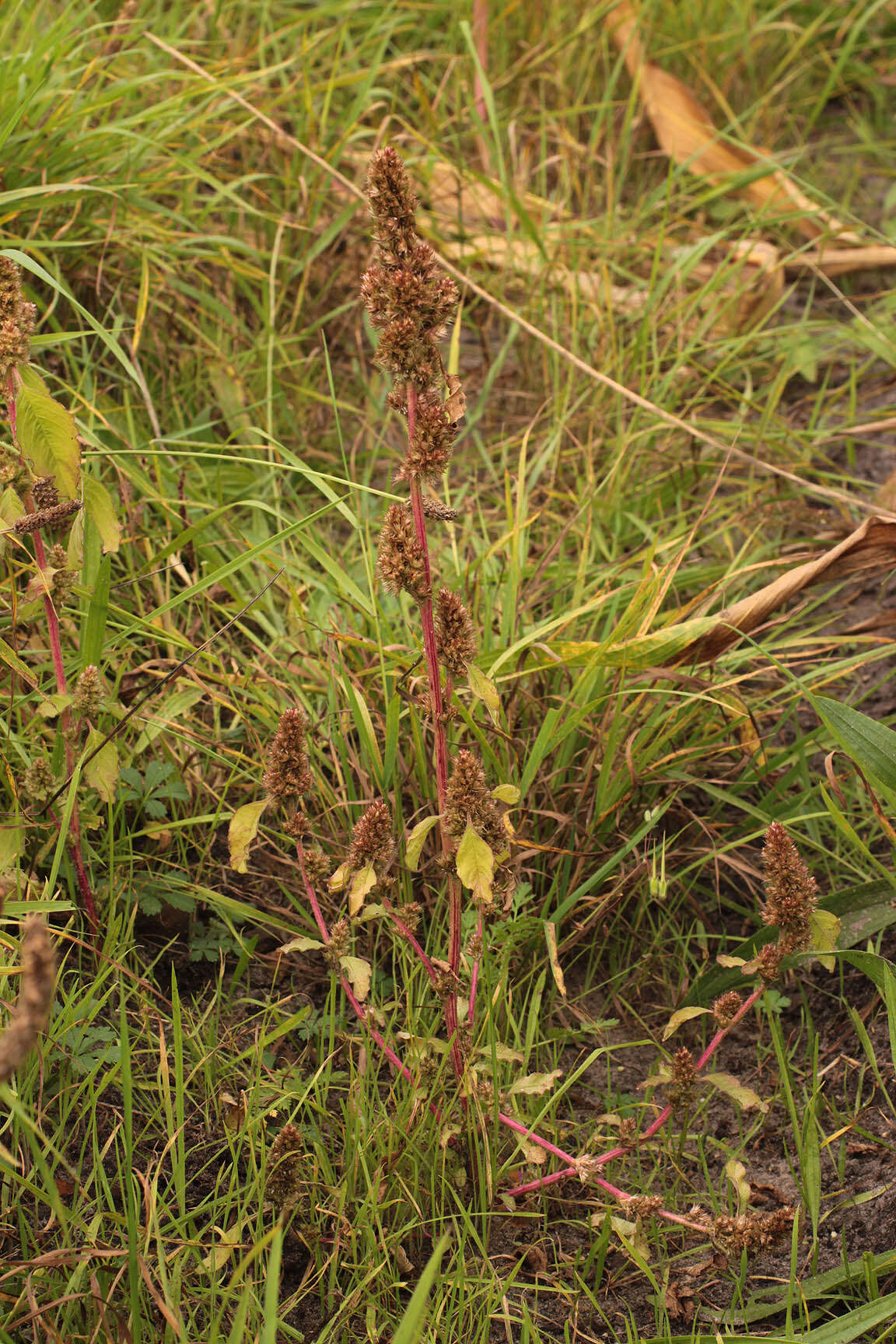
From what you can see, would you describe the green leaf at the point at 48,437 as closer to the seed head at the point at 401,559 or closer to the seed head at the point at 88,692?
the seed head at the point at 88,692

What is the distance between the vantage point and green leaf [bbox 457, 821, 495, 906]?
136 cm

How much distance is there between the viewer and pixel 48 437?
60.4 inches

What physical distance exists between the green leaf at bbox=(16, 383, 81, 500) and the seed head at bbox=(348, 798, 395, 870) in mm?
561

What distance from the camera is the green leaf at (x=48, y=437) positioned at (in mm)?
1521

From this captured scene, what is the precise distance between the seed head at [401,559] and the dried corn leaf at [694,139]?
8.39 feet

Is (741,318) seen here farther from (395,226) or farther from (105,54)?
(395,226)

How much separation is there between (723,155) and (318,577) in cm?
211

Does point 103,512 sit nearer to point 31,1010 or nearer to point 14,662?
point 14,662

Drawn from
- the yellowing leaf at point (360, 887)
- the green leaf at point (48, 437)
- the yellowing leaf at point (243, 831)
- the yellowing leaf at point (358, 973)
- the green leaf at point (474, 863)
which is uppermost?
the green leaf at point (48, 437)

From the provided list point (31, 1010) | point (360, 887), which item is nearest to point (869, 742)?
point (360, 887)

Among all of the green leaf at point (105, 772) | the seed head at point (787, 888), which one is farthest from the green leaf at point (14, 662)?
the seed head at point (787, 888)

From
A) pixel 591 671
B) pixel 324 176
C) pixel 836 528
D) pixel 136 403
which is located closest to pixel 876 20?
pixel 324 176

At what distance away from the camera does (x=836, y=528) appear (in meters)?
2.60

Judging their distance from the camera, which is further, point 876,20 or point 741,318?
point 876,20
